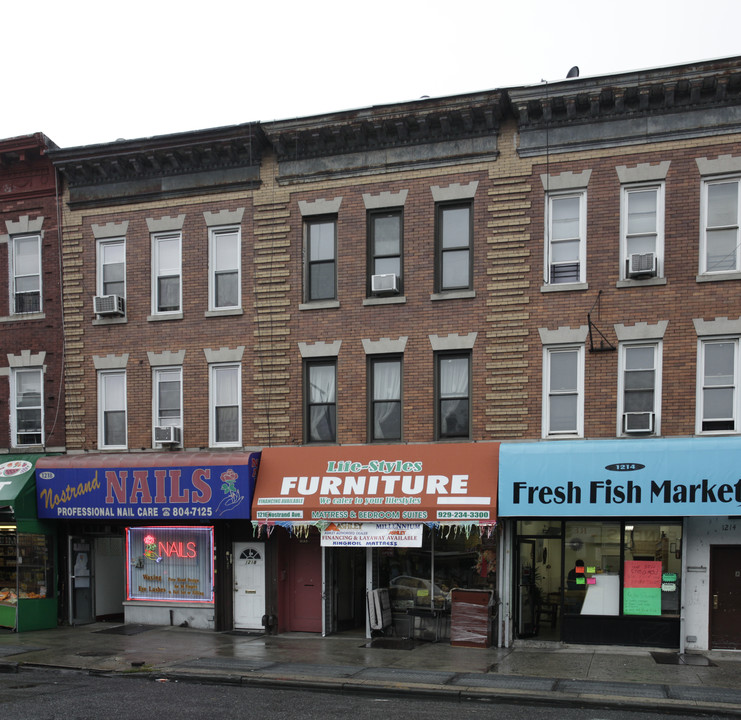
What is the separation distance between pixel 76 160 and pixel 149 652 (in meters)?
11.3

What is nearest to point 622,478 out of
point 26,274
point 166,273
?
point 166,273

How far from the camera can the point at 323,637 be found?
1788cm

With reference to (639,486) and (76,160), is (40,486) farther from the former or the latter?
(639,486)

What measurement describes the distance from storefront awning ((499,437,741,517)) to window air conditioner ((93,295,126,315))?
9.38m

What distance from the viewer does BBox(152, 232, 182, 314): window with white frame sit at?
19516 mm

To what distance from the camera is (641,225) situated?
54.2ft

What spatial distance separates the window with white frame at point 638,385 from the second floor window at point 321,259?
6.30m

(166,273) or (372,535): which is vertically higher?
(166,273)

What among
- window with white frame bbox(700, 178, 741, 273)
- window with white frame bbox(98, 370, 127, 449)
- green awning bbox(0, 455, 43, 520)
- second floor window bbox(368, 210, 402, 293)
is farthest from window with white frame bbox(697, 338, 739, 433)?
green awning bbox(0, 455, 43, 520)

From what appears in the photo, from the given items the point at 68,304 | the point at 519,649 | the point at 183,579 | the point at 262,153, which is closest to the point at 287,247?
the point at 262,153

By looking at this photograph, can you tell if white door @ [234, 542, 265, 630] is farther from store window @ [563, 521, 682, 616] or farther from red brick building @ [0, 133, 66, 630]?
store window @ [563, 521, 682, 616]

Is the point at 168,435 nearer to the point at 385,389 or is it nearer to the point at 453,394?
the point at 385,389

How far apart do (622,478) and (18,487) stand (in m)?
13.0

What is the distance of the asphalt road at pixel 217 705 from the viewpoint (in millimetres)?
11430
